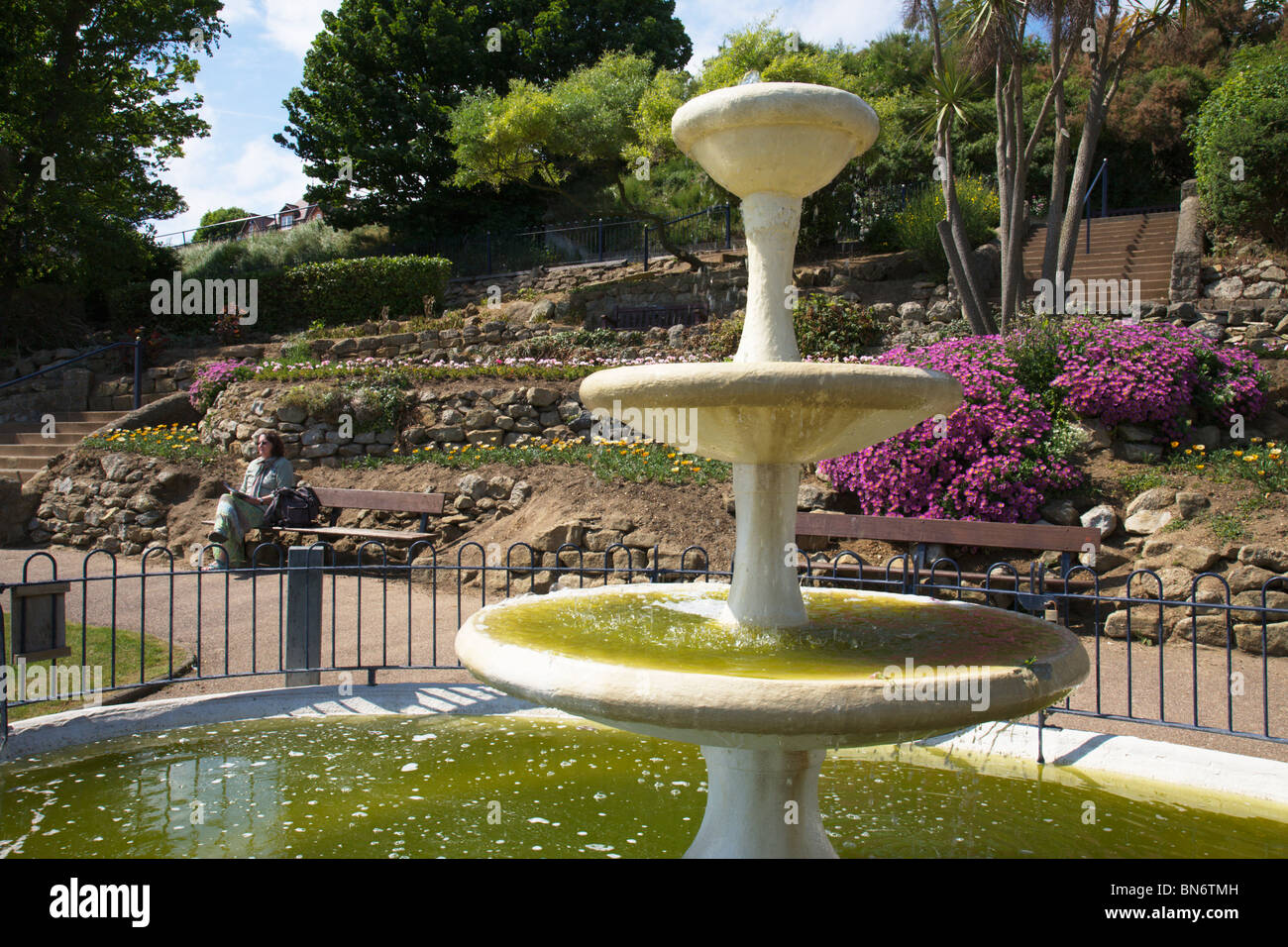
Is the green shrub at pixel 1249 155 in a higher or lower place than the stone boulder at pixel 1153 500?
higher

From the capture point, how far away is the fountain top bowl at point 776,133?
315 cm

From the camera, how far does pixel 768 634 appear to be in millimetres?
3316

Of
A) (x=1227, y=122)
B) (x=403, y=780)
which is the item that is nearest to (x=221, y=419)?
(x=403, y=780)

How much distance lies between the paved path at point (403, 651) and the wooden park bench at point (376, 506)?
539 mm

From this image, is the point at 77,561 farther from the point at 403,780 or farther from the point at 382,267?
the point at 382,267

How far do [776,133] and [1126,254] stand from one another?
15336mm

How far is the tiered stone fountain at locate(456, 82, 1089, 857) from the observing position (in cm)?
238

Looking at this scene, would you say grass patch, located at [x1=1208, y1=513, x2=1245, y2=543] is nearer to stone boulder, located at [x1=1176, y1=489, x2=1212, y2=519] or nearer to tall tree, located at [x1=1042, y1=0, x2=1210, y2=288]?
stone boulder, located at [x1=1176, y1=489, x2=1212, y2=519]

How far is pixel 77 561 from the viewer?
34.6 feet

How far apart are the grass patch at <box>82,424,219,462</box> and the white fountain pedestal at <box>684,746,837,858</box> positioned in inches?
449

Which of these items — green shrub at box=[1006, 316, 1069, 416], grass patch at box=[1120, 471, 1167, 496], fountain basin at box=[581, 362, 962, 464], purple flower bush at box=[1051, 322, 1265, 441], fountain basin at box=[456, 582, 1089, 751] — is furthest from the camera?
green shrub at box=[1006, 316, 1069, 416]

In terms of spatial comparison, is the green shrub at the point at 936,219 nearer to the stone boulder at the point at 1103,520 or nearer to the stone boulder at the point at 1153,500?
the stone boulder at the point at 1153,500

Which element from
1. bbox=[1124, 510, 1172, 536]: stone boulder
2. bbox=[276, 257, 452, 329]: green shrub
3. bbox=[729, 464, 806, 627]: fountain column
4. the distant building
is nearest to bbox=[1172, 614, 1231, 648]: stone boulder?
bbox=[1124, 510, 1172, 536]: stone boulder

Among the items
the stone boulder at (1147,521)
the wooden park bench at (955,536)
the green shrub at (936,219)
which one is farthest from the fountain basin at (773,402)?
the green shrub at (936,219)
